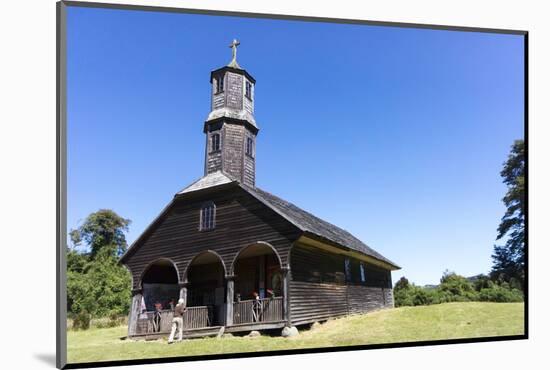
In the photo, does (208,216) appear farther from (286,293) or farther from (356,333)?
(356,333)

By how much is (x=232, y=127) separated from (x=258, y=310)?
18.7 ft

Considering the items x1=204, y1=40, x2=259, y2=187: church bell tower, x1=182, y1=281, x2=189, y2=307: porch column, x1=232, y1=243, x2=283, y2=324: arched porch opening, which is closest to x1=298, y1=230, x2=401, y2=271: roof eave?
x1=232, y1=243, x2=283, y2=324: arched porch opening

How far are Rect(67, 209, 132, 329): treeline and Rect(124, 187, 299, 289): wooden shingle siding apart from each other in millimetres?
619

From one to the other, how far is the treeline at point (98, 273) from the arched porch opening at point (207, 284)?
2.28 m

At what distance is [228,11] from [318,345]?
30.4 feet

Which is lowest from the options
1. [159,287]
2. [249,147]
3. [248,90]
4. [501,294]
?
[501,294]

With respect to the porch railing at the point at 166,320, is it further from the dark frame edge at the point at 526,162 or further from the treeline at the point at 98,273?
the dark frame edge at the point at 526,162

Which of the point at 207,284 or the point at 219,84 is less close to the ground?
the point at 219,84

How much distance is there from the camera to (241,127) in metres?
20.7

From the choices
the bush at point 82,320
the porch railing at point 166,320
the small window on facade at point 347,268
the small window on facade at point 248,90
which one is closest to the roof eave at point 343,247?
the small window on facade at point 347,268

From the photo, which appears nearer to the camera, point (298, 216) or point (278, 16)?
point (278, 16)

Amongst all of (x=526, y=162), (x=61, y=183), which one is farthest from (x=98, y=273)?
(x=526, y=162)

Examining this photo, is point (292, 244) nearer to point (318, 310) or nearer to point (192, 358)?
point (318, 310)

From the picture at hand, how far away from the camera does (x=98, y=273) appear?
19.3 m
